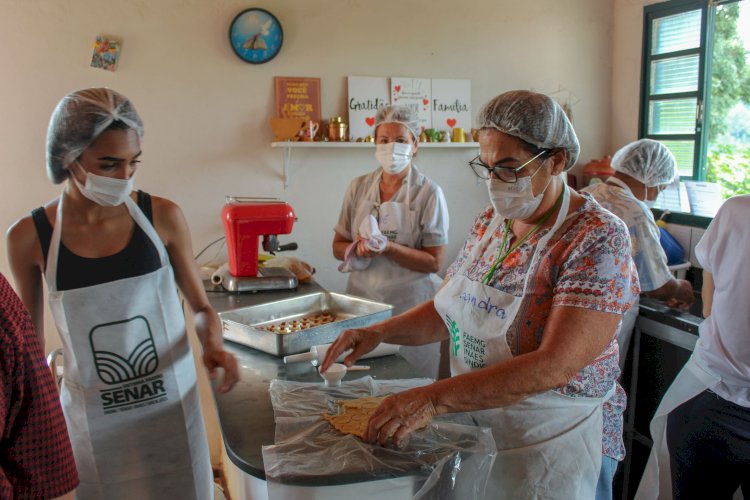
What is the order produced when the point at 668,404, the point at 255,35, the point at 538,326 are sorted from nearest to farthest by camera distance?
the point at 538,326 → the point at 668,404 → the point at 255,35

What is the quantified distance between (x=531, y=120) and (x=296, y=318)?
1.23m

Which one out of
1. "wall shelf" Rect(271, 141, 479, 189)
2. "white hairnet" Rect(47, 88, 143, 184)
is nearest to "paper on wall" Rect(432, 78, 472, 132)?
"wall shelf" Rect(271, 141, 479, 189)

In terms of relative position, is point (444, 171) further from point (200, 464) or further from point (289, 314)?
point (200, 464)

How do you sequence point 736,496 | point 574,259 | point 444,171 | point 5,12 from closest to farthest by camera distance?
point 574,259
point 736,496
point 5,12
point 444,171

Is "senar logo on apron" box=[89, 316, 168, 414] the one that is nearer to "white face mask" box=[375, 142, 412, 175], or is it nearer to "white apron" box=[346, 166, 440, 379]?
"white apron" box=[346, 166, 440, 379]

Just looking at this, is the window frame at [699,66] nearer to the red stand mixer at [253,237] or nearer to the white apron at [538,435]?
the red stand mixer at [253,237]

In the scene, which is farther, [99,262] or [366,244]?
[366,244]

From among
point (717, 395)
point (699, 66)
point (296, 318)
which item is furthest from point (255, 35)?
point (717, 395)

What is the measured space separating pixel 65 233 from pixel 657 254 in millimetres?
2075

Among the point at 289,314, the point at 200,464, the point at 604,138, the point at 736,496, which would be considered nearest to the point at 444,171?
the point at 604,138

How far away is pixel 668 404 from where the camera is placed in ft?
5.86

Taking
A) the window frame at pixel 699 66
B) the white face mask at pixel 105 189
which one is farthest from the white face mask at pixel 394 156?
the window frame at pixel 699 66

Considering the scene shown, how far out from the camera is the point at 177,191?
3236 millimetres

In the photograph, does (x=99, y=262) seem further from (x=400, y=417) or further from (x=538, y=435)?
(x=538, y=435)
